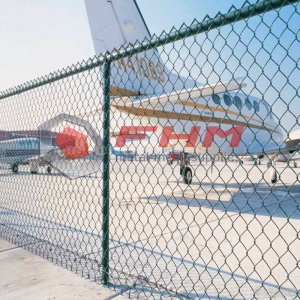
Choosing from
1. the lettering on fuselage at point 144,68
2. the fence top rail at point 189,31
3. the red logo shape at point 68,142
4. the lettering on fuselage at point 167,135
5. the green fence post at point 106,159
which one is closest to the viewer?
the fence top rail at point 189,31

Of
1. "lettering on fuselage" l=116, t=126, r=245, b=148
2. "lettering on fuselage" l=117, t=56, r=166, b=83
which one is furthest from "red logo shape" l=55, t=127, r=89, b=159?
"lettering on fuselage" l=117, t=56, r=166, b=83

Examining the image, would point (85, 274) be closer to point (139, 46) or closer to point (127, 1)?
point (139, 46)

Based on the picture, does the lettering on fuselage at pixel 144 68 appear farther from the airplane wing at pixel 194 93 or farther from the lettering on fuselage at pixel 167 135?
the lettering on fuselage at pixel 167 135

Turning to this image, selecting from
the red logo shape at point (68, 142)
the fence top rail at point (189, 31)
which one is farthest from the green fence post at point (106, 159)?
the red logo shape at point (68, 142)

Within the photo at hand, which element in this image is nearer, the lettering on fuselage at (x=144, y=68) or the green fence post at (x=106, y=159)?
the green fence post at (x=106, y=159)

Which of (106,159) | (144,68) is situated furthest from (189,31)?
(144,68)

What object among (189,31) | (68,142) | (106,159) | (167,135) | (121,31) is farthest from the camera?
(121,31)

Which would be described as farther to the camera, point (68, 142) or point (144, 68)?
point (144, 68)

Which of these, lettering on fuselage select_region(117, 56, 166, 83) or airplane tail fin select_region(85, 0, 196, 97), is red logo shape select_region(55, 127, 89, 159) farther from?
lettering on fuselage select_region(117, 56, 166, 83)

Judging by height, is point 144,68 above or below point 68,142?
above

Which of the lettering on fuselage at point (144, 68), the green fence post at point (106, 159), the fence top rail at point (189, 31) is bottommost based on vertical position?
the green fence post at point (106, 159)

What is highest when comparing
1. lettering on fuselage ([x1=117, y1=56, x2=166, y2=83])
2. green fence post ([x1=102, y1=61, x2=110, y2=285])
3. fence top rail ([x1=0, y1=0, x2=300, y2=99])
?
lettering on fuselage ([x1=117, y1=56, x2=166, y2=83])

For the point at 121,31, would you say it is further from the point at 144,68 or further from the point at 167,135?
the point at 167,135

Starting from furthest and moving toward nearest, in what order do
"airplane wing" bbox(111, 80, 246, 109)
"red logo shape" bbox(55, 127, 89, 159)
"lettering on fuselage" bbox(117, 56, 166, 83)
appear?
"lettering on fuselage" bbox(117, 56, 166, 83), "red logo shape" bbox(55, 127, 89, 159), "airplane wing" bbox(111, 80, 246, 109)
